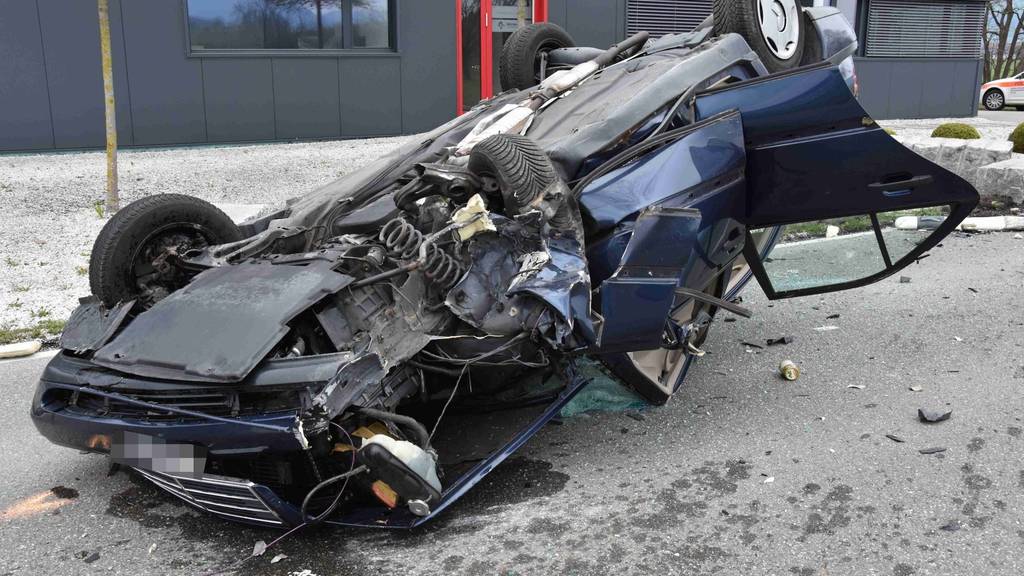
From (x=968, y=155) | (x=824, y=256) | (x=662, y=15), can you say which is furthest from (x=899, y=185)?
(x=662, y=15)

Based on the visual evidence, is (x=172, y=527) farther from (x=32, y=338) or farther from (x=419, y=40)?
(x=419, y=40)

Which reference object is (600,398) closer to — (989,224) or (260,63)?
(989,224)

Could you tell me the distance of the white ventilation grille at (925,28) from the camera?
19.5 meters

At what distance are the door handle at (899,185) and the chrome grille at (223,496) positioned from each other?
3.23 metres

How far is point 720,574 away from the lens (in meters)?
2.97

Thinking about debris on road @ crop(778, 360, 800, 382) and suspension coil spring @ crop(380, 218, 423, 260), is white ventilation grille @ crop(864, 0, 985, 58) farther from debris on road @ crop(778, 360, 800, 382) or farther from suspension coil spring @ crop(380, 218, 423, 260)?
suspension coil spring @ crop(380, 218, 423, 260)

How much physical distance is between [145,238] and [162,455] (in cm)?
161

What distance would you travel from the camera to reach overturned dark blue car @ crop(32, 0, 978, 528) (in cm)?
308

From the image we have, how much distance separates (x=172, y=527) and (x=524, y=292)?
1646mm

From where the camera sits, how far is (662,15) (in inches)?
648

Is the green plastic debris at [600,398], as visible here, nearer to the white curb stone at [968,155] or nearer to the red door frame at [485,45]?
→ the white curb stone at [968,155]

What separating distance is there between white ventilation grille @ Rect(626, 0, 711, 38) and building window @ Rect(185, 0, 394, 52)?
4.64 meters

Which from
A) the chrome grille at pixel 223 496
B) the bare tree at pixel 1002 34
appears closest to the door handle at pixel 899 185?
the chrome grille at pixel 223 496

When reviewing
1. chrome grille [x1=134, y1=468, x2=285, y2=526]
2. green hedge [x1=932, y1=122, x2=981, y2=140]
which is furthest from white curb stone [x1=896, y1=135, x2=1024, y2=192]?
chrome grille [x1=134, y1=468, x2=285, y2=526]
